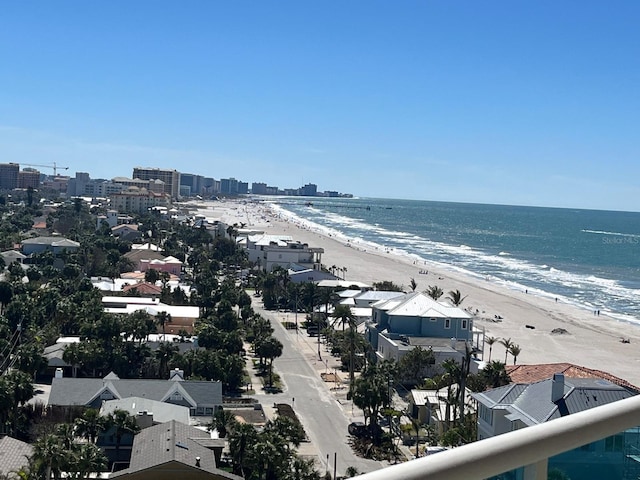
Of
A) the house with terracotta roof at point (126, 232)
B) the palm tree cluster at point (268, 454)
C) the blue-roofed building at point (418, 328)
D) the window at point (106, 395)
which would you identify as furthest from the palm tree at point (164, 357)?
the house with terracotta roof at point (126, 232)

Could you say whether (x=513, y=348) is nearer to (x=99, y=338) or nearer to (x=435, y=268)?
(x=99, y=338)

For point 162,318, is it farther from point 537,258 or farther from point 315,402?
point 537,258

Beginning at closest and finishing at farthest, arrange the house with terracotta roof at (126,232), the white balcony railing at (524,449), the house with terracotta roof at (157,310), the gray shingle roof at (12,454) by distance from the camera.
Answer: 1. the white balcony railing at (524,449)
2. the gray shingle roof at (12,454)
3. the house with terracotta roof at (157,310)
4. the house with terracotta roof at (126,232)

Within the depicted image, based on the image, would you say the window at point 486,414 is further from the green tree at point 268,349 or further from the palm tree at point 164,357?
the palm tree at point 164,357

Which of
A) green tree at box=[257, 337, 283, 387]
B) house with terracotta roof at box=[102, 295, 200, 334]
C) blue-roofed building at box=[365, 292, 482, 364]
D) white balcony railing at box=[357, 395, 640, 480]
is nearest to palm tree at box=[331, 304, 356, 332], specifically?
blue-roofed building at box=[365, 292, 482, 364]

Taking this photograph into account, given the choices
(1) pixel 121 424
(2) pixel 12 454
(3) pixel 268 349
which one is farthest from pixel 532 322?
(2) pixel 12 454

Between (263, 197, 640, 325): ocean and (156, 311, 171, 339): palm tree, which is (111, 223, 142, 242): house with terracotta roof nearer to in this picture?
(263, 197, 640, 325): ocean

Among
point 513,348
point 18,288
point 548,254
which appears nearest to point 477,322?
point 513,348
